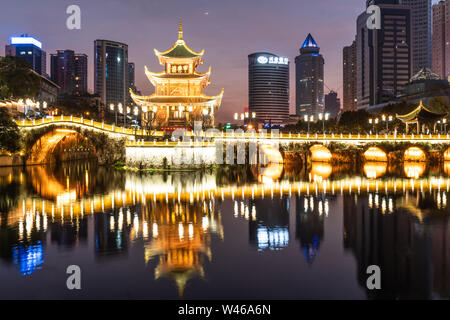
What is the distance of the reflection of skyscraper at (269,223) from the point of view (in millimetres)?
13977

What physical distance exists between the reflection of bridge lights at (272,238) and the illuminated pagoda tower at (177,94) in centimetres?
3510

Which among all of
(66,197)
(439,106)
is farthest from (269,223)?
(439,106)

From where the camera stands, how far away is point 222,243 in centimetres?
1374

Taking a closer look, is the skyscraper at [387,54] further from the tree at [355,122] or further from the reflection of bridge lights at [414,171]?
the reflection of bridge lights at [414,171]

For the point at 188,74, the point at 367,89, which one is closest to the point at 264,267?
the point at 188,74

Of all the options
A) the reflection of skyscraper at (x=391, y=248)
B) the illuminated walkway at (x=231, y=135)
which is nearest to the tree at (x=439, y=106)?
the illuminated walkway at (x=231, y=135)

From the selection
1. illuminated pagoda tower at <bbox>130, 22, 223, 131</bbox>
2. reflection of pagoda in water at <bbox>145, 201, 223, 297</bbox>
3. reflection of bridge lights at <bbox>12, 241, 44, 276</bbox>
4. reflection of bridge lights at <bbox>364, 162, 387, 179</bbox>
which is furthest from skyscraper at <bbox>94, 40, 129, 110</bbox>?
reflection of bridge lights at <bbox>12, 241, 44, 276</bbox>

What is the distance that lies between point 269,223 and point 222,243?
3.91 m

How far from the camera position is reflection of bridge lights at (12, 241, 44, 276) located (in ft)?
35.6

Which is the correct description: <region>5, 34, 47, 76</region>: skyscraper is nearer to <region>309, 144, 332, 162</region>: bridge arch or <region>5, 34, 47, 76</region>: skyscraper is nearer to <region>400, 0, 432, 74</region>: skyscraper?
<region>309, 144, 332, 162</region>: bridge arch

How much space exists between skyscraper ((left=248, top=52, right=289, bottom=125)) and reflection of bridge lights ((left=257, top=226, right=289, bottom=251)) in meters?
164

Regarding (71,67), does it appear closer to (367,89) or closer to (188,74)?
(367,89)
